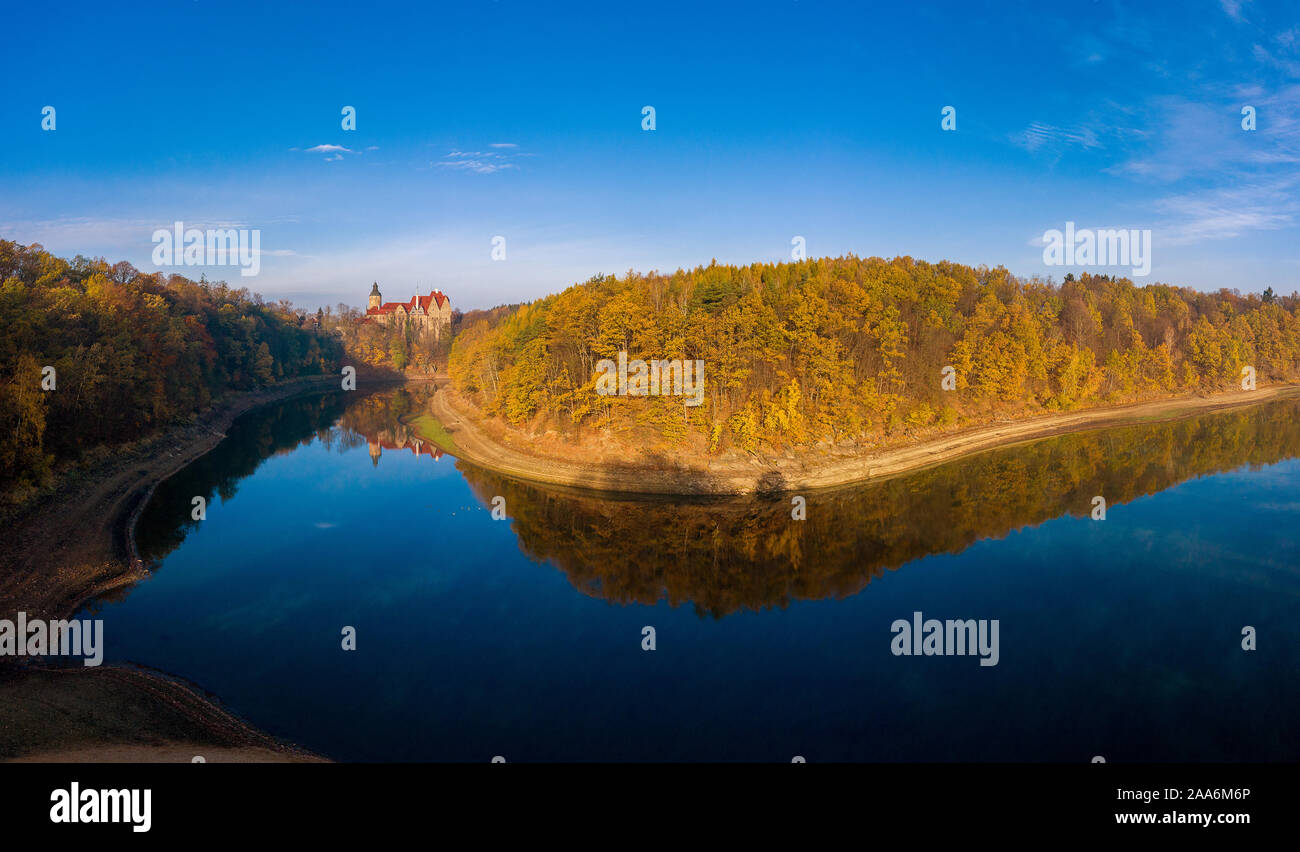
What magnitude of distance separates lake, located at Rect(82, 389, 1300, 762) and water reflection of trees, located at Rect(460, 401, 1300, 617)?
0.24 m

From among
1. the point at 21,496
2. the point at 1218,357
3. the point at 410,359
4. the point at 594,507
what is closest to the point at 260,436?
the point at 21,496

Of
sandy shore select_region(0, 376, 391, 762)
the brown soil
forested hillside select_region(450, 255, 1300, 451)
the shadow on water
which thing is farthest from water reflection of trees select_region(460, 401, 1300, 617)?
sandy shore select_region(0, 376, 391, 762)

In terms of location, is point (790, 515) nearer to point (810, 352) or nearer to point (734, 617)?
point (734, 617)

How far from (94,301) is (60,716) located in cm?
4576

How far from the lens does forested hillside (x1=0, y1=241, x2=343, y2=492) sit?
1308 inches

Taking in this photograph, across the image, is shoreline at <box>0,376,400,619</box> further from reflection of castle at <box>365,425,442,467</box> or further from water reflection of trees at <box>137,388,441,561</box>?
reflection of castle at <box>365,425,442,467</box>

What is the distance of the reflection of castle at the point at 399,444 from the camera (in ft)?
192

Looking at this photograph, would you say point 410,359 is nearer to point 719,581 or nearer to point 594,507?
point 594,507

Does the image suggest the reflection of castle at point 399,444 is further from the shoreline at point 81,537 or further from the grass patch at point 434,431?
the shoreline at point 81,537

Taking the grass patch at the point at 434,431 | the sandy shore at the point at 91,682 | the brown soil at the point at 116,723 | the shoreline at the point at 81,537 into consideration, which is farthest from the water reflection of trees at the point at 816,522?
the shoreline at the point at 81,537

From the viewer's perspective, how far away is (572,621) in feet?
79.8

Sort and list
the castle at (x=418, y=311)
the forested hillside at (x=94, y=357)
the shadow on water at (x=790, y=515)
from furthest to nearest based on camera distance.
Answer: the castle at (x=418, y=311) → the forested hillside at (x=94, y=357) → the shadow on water at (x=790, y=515)

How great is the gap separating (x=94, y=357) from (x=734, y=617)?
44.6 metres

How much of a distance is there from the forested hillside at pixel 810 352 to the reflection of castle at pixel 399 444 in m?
7.56
